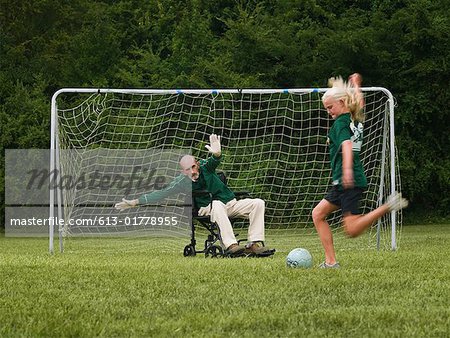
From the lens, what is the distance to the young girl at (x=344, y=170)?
665 cm

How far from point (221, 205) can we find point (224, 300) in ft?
15.8

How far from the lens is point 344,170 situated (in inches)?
258

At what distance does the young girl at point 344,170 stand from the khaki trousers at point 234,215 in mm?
2248

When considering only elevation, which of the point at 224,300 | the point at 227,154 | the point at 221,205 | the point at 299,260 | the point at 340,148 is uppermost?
the point at 227,154

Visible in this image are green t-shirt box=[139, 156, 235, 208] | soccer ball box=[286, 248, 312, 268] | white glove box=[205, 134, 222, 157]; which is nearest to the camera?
soccer ball box=[286, 248, 312, 268]

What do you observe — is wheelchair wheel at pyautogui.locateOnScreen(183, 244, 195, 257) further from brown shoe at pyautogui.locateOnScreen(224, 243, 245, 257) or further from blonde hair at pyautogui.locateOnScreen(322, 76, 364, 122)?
blonde hair at pyautogui.locateOnScreen(322, 76, 364, 122)

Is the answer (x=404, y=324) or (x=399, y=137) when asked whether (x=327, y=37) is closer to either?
(x=399, y=137)

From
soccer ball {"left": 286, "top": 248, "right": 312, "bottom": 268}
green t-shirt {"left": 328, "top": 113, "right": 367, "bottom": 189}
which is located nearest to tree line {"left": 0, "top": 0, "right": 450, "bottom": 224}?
soccer ball {"left": 286, "top": 248, "right": 312, "bottom": 268}

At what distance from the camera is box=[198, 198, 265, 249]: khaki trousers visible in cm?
991

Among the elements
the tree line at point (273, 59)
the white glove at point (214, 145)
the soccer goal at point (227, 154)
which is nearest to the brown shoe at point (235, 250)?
the white glove at point (214, 145)

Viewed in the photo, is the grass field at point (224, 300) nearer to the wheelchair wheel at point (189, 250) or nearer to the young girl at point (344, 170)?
the young girl at point (344, 170)

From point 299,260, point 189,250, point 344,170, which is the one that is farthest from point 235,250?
point 344,170

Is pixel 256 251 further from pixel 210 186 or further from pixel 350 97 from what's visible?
pixel 350 97

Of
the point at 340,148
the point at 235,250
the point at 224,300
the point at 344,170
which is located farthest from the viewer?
the point at 235,250
